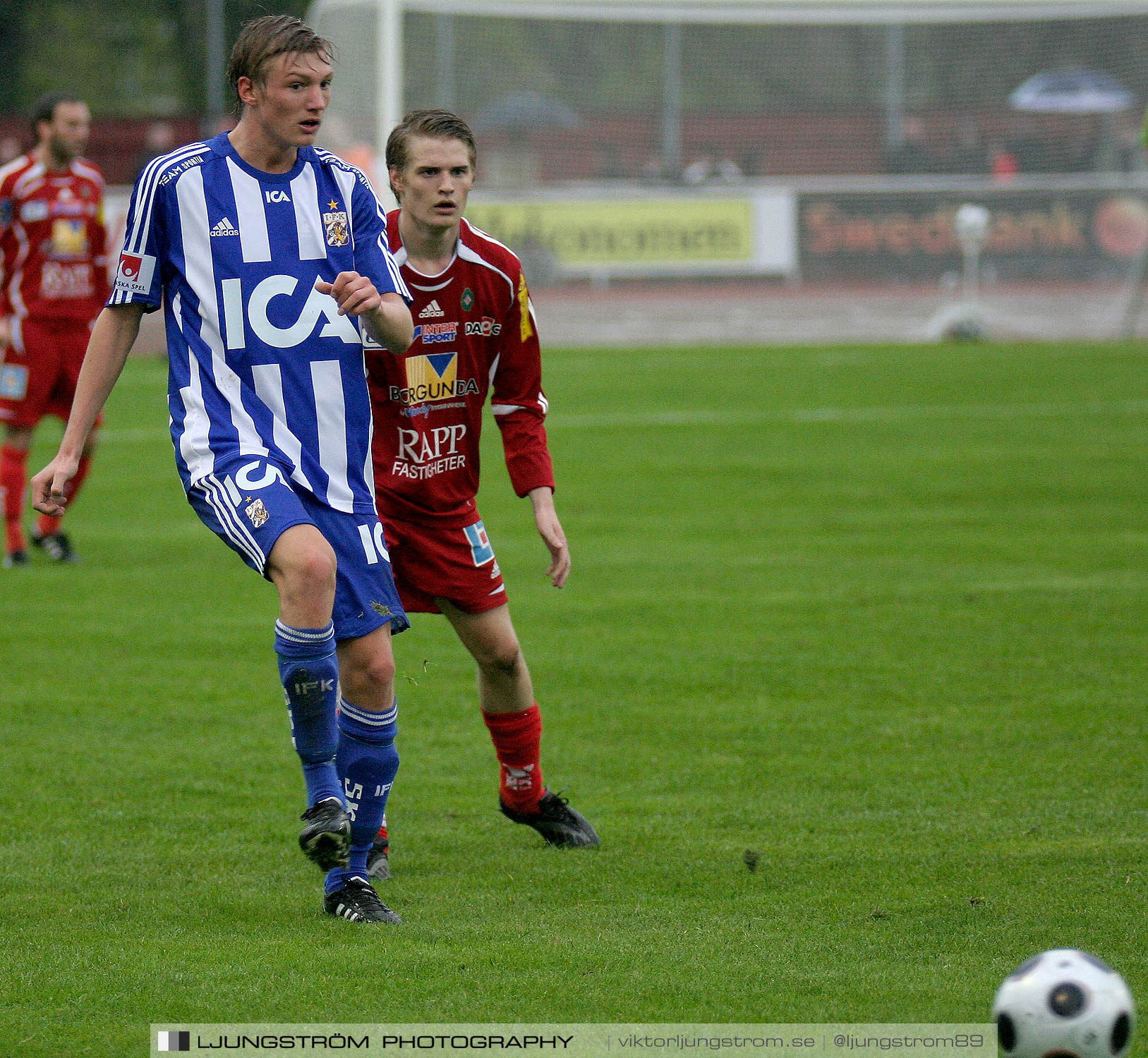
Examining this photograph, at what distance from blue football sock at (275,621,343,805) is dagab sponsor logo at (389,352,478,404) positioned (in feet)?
3.00

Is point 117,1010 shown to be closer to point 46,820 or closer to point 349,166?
point 46,820

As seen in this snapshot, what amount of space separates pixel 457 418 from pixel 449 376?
12 centimetres

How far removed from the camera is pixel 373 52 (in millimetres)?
23562

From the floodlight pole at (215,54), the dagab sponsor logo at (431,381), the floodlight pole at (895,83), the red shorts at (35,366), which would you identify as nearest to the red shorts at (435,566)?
the dagab sponsor logo at (431,381)

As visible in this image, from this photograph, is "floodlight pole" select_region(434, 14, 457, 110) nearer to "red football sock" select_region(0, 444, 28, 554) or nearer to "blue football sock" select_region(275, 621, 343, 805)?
"red football sock" select_region(0, 444, 28, 554)

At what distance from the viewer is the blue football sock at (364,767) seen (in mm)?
4414

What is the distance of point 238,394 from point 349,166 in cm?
72

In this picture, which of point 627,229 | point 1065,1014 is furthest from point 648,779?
point 627,229

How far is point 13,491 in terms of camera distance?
404 inches

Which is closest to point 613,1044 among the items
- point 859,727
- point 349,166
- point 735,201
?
point 349,166

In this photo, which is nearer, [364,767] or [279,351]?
[279,351]

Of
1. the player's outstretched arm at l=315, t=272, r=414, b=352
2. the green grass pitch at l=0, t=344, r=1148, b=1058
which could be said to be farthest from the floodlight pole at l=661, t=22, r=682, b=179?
the player's outstretched arm at l=315, t=272, r=414, b=352

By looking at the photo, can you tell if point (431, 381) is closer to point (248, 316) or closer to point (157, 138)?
point (248, 316)

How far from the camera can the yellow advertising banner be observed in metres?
25.5
